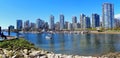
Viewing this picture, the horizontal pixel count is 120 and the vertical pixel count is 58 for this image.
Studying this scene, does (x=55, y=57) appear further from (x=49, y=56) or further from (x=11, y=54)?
(x=11, y=54)

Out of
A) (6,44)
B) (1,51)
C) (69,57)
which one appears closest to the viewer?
(69,57)

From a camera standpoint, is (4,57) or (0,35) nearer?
(4,57)

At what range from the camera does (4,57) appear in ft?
84.1

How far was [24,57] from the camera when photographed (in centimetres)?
2591

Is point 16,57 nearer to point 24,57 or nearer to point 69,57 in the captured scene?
point 24,57

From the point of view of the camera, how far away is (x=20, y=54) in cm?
2639

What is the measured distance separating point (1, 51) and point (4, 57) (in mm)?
3464

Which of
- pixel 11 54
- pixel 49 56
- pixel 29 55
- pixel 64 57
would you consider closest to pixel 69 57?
pixel 64 57

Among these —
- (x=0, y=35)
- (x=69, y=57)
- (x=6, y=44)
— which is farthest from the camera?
(x=0, y=35)

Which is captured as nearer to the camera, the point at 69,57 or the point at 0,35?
the point at 69,57

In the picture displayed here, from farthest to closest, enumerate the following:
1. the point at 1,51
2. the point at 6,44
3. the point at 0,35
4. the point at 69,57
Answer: the point at 0,35 < the point at 6,44 < the point at 1,51 < the point at 69,57

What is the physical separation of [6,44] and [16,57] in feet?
33.6

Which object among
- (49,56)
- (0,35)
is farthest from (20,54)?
(0,35)

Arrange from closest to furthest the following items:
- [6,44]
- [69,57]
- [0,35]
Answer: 1. [69,57]
2. [6,44]
3. [0,35]
